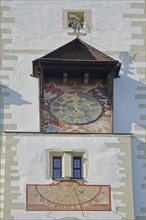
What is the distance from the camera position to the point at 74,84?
1744 cm

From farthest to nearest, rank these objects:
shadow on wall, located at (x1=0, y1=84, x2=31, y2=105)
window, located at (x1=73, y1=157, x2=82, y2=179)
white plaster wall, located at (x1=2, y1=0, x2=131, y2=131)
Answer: white plaster wall, located at (x1=2, y1=0, x2=131, y2=131)
shadow on wall, located at (x1=0, y1=84, x2=31, y2=105)
window, located at (x1=73, y1=157, x2=82, y2=179)

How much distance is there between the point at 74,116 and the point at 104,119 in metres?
0.51

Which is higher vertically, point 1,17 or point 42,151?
point 1,17

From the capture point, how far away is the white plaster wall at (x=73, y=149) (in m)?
16.0

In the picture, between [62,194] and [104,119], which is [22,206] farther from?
[104,119]

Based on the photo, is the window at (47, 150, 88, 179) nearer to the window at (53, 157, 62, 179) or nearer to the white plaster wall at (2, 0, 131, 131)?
the window at (53, 157, 62, 179)

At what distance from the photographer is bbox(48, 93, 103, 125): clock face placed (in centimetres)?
1711

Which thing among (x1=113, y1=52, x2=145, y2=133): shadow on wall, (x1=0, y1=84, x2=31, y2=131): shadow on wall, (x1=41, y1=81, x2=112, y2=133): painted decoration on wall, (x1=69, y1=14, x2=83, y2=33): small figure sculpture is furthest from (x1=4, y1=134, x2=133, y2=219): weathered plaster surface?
(x1=69, y1=14, x2=83, y2=33): small figure sculpture

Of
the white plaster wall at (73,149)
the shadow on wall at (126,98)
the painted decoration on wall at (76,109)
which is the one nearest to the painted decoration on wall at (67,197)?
the white plaster wall at (73,149)

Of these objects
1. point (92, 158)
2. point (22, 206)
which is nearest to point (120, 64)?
point (92, 158)

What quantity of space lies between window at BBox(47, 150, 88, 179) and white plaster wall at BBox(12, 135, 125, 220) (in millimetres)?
76

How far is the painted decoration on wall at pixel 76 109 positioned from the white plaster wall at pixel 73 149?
1.46ft

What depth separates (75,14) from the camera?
59.7 ft

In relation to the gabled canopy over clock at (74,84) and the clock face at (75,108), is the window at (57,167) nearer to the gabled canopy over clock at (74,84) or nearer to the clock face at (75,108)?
the gabled canopy over clock at (74,84)
